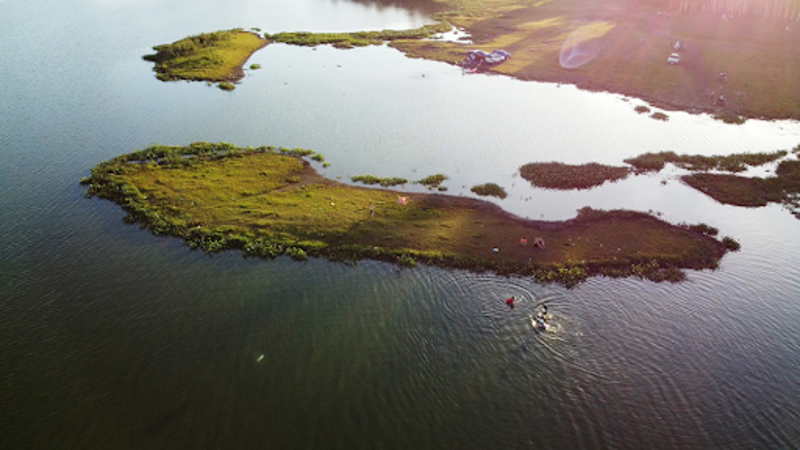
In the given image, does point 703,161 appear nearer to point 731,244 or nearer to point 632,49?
point 731,244

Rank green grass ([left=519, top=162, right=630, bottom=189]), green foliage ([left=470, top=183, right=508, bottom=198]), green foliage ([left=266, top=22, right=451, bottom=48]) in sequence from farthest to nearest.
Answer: green foliage ([left=266, top=22, right=451, bottom=48]) → green grass ([left=519, top=162, right=630, bottom=189]) → green foliage ([left=470, top=183, right=508, bottom=198])

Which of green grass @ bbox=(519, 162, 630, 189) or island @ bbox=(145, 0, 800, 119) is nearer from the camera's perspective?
green grass @ bbox=(519, 162, 630, 189)

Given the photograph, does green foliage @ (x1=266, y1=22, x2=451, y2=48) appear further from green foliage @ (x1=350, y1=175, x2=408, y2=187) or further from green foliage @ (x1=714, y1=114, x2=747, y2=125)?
green foliage @ (x1=714, y1=114, x2=747, y2=125)

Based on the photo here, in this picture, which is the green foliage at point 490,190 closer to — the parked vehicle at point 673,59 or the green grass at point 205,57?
the green grass at point 205,57

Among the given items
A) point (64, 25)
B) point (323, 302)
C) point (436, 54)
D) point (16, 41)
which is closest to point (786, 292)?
point (323, 302)

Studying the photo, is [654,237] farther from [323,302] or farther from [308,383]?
[308,383]

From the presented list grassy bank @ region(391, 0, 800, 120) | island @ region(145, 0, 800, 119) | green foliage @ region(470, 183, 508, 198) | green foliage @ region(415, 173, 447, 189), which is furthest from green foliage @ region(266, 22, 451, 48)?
green foliage @ region(470, 183, 508, 198)

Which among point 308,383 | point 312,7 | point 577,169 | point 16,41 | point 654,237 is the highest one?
point 312,7
